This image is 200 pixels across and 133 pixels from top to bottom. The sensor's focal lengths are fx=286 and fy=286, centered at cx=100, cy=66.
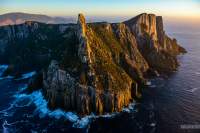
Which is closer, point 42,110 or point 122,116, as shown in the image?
point 122,116

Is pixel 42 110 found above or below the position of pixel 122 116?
above

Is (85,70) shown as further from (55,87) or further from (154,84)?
(154,84)

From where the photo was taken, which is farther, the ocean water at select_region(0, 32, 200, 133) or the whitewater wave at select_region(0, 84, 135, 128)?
the whitewater wave at select_region(0, 84, 135, 128)

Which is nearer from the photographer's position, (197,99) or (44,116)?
(44,116)

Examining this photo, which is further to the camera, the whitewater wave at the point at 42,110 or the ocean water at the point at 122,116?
the whitewater wave at the point at 42,110

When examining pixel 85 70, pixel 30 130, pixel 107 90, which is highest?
pixel 85 70

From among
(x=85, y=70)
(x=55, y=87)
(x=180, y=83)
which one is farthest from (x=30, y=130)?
(x=180, y=83)

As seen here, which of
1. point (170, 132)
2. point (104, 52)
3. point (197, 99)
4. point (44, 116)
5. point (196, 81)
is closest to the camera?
point (170, 132)

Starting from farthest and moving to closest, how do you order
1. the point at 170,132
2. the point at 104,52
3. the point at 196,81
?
1. the point at 196,81
2. the point at 104,52
3. the point at 170,132
